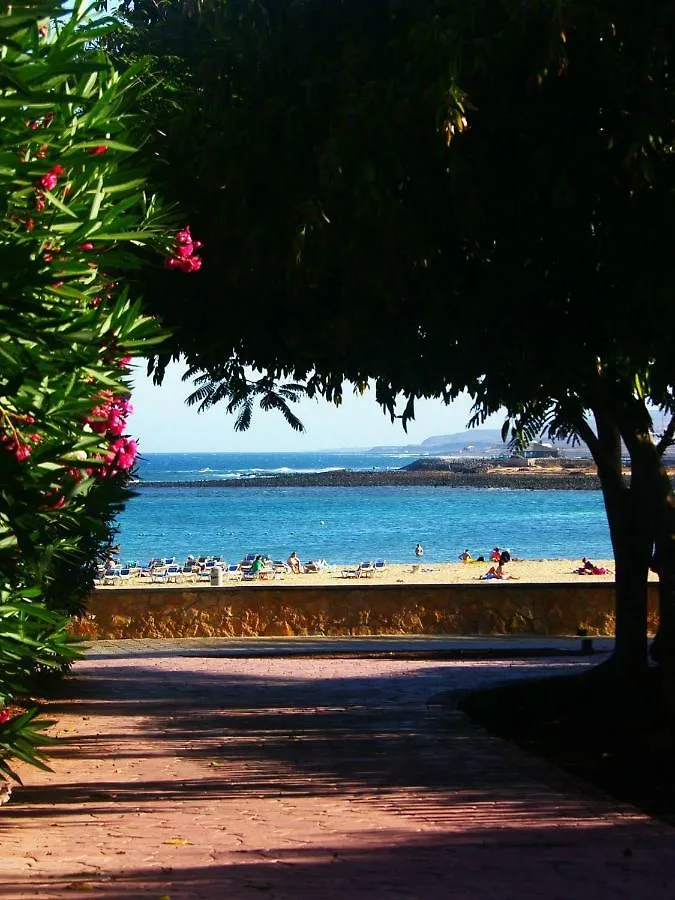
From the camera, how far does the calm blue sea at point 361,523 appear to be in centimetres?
9338

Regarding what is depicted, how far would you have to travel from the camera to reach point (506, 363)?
12031 millimetres

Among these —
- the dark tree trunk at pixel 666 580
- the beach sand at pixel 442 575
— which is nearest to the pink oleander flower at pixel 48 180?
the dark tree trunk at pixel 666 580

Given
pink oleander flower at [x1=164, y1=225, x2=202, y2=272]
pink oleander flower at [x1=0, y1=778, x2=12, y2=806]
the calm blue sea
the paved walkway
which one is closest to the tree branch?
the paved walkway

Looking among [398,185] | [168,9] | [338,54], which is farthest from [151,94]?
[398,185]

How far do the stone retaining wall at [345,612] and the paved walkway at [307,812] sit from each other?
7716mm

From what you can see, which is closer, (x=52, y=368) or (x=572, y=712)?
(x=52, y=368)

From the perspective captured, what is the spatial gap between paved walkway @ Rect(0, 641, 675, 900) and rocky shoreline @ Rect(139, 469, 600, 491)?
15583cm

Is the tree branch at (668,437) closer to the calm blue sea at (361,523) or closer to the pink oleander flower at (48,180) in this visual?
the pink oleander flower at (48,180)

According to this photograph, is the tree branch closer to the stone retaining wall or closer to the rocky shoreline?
the stone retaining wall

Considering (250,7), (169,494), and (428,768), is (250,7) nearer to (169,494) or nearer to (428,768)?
(428,768)

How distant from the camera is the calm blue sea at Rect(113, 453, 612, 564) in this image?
93.4 meters

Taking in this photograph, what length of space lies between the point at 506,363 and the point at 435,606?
39.3 feet

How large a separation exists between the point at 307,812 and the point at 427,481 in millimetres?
173817

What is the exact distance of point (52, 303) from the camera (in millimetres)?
6234
